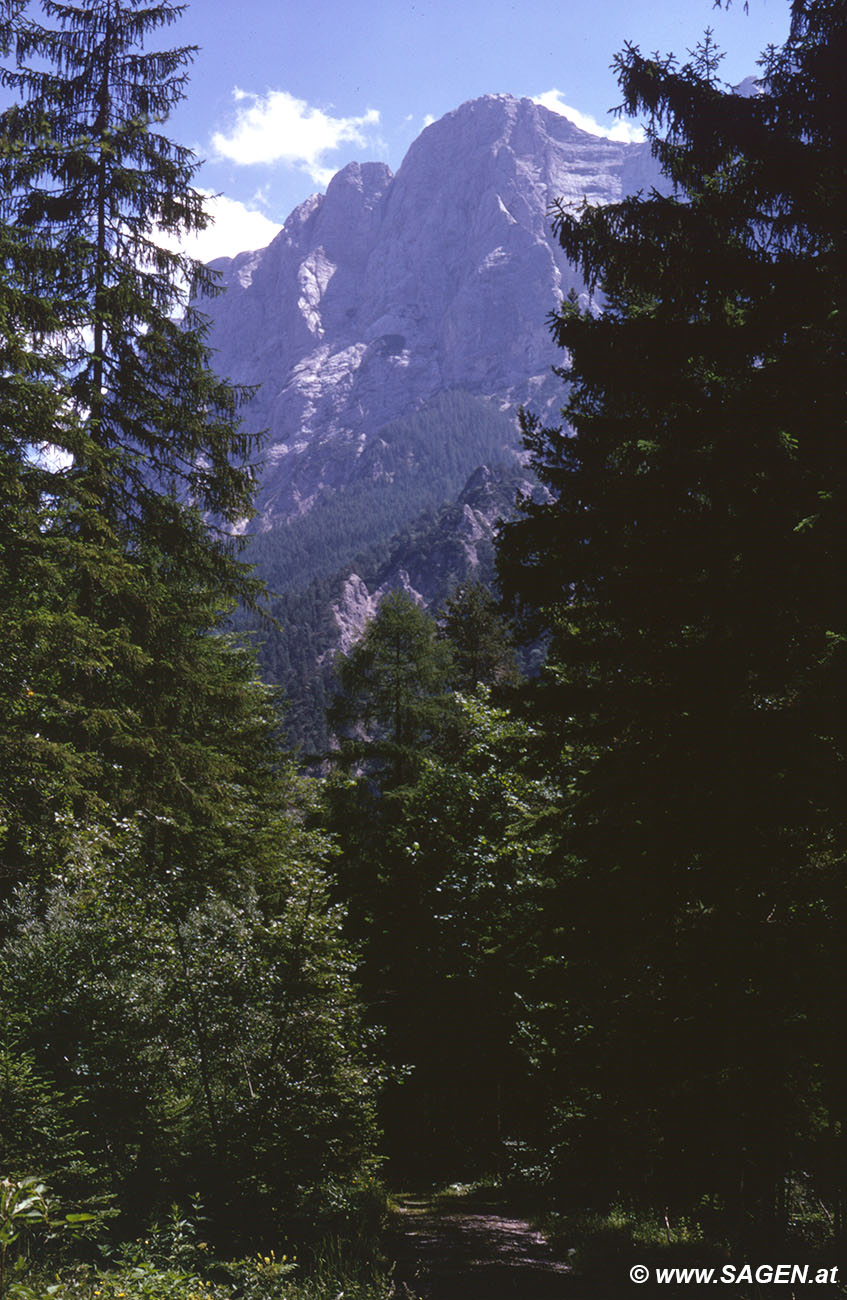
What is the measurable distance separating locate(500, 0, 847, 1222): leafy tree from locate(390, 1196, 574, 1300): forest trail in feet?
5.22

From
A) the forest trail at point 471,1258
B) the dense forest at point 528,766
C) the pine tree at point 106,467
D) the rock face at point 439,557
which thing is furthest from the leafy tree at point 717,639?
the rock face at point 439,557

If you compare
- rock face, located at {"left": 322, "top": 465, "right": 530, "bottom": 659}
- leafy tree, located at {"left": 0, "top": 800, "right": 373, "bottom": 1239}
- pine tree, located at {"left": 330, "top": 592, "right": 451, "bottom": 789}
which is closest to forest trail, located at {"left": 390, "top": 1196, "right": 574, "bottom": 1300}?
leafy tree, located at {"left": 0, "top": 800, "right": 373, "bottom": 1239}

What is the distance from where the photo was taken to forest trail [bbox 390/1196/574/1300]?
7.43m

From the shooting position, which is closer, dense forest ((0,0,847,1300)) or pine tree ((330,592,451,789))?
dense forest ((0,0,847,1300))

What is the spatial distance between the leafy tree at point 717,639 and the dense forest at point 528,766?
34 millimetres

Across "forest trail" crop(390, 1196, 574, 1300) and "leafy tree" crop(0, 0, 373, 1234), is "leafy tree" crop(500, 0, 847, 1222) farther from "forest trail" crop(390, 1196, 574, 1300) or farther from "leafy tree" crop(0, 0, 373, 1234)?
"leafy tree" crop(0, 0, 373, 1234)

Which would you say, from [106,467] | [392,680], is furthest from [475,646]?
[106,467]

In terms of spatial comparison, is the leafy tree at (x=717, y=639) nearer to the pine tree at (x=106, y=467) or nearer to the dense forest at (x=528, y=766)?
the dense forest at (x=528, y=766)

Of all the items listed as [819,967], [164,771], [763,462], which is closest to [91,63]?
[164,771]

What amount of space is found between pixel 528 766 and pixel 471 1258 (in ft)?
17.8

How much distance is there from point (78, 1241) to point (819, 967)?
293 inches

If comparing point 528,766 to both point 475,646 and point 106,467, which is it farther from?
point 475,646

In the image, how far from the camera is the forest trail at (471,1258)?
7426 millimetres

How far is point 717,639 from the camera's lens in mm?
6668
